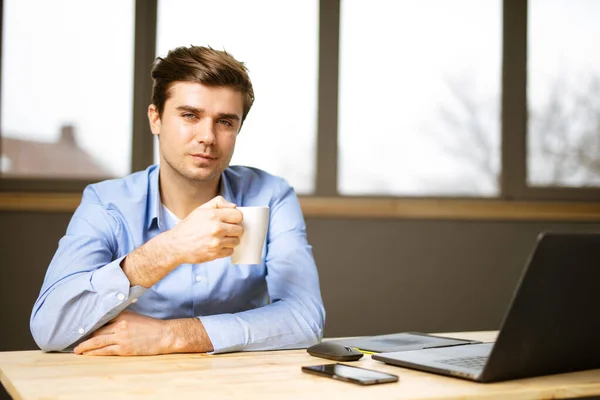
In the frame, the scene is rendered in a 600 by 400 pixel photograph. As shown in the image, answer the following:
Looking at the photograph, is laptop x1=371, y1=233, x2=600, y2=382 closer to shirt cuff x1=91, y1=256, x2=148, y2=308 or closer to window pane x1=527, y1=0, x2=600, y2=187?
shirt cuff x1=91, y1=256, x2=148, y2=308

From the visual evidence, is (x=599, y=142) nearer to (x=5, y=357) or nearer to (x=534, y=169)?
(x=534, y=169)

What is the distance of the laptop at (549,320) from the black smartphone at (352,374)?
97mm

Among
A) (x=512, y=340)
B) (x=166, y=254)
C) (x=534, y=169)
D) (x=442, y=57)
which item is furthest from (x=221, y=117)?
(x=534, y=169)

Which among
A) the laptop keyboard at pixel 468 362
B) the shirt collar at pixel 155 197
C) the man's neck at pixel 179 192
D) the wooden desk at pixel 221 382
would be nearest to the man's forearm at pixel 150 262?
the wooden desk at pixel 221 382

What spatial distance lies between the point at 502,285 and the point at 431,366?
2264 mm

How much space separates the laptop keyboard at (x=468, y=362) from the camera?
108 centimetres

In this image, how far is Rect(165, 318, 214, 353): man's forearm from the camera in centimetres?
128

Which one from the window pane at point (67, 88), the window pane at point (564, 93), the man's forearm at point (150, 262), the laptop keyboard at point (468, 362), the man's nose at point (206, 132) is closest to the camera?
the laptop keyboard at point (468, 362)

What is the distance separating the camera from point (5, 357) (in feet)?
3.92

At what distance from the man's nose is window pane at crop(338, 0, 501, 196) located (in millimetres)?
1528

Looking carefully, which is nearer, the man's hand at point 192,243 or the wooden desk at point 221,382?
the wooden desk at point 221,382

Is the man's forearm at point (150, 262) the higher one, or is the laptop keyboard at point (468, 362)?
the man's forearm at point (150, 262)

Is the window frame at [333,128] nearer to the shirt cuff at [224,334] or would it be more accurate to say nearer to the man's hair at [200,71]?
the man's hair at [200,71]

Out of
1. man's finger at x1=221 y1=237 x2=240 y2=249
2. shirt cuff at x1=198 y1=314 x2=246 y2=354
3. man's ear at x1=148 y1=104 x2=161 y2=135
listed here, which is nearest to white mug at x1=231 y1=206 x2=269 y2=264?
man's finger at x1=221 y1=237 x2=240 y2=249
